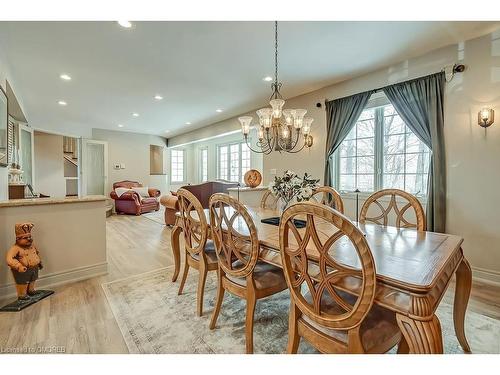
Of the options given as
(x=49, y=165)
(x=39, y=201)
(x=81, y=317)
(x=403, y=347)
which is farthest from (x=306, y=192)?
(x=49, y=165)

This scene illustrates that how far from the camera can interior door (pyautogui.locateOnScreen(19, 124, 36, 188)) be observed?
483cm

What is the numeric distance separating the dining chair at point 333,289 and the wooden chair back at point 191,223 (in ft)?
2.80

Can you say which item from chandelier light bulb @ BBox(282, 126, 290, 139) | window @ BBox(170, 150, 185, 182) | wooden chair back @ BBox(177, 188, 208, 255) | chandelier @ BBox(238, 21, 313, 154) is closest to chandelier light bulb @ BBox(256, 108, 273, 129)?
chandelier @ BBox(238, 21, 313, 154)

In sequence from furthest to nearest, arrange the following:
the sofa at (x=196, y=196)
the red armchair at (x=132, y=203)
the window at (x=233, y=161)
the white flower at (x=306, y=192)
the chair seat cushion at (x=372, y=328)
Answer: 1. the window at (x=233, y=161)
2. the red armchair at (x=132, y=203)
3. the sofa at (x=196, y=196)
4. the white flower at (x=306, y=192)
5. the chair seat cushion at (x=372, y=328)

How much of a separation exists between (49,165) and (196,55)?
255 inches

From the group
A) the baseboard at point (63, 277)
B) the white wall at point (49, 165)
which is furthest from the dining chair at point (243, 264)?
the white wall at point (49, 165)

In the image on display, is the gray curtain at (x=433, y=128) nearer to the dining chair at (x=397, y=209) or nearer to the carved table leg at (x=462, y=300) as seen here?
the dining chair at (x=397, y=209)

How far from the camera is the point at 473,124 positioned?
2.75m

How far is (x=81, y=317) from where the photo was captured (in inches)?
78.4

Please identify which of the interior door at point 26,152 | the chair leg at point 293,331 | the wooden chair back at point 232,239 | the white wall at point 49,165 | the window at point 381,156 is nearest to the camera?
the chair leg at point 293,331

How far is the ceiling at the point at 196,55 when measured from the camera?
8.19 ft

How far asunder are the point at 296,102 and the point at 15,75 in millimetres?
4390

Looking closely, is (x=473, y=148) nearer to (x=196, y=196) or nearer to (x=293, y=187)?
(x=293, y=187)

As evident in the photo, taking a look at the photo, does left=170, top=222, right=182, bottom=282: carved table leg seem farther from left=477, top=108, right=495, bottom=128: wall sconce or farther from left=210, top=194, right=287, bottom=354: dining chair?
left=477, top=108, right=495, bottom=128: wall sconce
